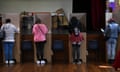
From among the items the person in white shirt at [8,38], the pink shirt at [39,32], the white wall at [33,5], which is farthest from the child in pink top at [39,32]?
the white wall at [33,5]

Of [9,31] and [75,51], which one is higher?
[9,31]

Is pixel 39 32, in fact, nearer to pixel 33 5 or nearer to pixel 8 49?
pixel 8 49

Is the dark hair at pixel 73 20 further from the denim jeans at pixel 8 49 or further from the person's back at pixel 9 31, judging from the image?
the denim jeans at pixel 8 49

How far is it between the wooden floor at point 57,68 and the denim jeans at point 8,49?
483mm

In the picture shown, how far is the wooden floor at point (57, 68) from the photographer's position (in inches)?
405

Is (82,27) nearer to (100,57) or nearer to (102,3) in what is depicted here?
(100,57)

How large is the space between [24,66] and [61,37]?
1731mm

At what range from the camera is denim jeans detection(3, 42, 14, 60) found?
37.7ft

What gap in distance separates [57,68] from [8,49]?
Result: 184 cm

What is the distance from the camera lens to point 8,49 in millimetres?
11531

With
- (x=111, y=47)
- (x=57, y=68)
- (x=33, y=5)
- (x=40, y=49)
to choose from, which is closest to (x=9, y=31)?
(x=40, y=49)

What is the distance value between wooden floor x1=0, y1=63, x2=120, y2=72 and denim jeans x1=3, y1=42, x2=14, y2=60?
1.59 ft

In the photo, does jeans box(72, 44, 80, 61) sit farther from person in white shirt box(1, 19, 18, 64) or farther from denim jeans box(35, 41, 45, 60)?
person in white shirt box(1, 19, 18, 64)

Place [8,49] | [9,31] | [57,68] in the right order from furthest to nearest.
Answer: [8,49] → [9,31] → [57,68]
